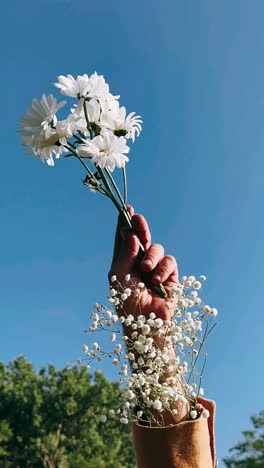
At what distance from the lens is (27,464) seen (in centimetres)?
2005

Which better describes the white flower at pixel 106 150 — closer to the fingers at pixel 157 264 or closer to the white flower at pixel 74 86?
the white flower at pixel 74 86

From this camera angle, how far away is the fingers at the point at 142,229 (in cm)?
174

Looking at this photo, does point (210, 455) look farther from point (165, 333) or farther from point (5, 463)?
point (5, 463)

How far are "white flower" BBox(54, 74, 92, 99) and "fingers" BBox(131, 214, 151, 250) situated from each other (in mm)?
452

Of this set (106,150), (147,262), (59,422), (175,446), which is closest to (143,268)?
(147,262)

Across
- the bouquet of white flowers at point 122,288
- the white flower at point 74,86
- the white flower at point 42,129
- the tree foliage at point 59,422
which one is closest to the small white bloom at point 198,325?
the bouquet of white flowers at point 122,288

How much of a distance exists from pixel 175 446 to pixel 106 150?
0.91 meters

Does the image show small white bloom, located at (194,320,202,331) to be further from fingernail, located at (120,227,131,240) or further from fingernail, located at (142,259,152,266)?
fingernail, located at (120,227,131,240)

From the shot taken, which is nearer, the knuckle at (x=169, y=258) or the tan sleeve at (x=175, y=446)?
the tan sleeve at (x=175, y=446)

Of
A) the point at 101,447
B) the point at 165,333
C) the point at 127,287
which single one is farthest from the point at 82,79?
the point at 101,447

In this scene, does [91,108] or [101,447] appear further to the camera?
[101,447]

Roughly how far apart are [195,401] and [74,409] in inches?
800

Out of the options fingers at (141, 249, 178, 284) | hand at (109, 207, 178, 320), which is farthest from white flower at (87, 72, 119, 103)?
fingers at (141, 249, 178, 284)

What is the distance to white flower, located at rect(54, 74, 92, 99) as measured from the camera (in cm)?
163
